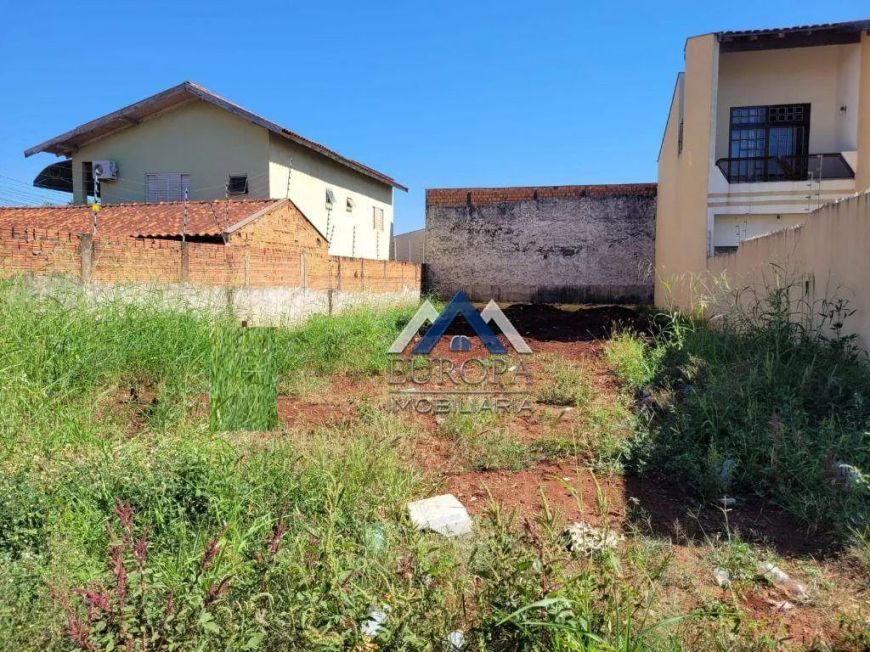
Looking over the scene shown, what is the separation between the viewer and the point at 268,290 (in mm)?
8867

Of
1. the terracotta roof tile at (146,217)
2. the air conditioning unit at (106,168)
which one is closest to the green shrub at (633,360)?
the terracotta roof tile at (146,217)

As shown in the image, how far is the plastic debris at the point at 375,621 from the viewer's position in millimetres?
1598

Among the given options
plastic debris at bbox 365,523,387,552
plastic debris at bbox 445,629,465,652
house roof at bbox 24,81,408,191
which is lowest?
plastic debris at bbox 445,629,465,652

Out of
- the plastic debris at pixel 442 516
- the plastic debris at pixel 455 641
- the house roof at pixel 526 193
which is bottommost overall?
the plastic debris at pixel 442 516

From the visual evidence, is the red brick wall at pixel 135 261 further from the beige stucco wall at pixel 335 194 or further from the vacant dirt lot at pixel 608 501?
the beige stucco wall at pixel 335 194

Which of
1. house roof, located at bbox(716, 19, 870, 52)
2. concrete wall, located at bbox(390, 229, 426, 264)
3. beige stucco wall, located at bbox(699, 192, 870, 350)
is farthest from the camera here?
concrete wall, located at bbox(390, 229, 426, 264)

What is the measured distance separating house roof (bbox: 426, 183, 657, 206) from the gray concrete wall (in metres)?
6.16

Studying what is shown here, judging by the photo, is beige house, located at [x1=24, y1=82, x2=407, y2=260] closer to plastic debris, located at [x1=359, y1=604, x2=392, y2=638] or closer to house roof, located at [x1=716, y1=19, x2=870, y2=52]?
house roof, located at [x1=716, y1=19, x2=870, y2=52]

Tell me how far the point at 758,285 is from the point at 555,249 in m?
10.9

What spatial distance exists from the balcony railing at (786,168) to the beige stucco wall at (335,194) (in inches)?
395

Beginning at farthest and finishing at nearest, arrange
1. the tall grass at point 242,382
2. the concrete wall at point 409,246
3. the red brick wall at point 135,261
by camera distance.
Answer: the concrete wall at point 409,246 < the red brick wall at point 135,261 < the tall grass at point 242,382

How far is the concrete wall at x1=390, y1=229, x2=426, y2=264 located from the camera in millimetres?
22344

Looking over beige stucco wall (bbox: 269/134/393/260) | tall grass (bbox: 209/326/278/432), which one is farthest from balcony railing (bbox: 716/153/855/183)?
beige stucco wall (bbox: 269/134/393/260)

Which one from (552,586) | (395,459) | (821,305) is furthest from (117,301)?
(821,305)
